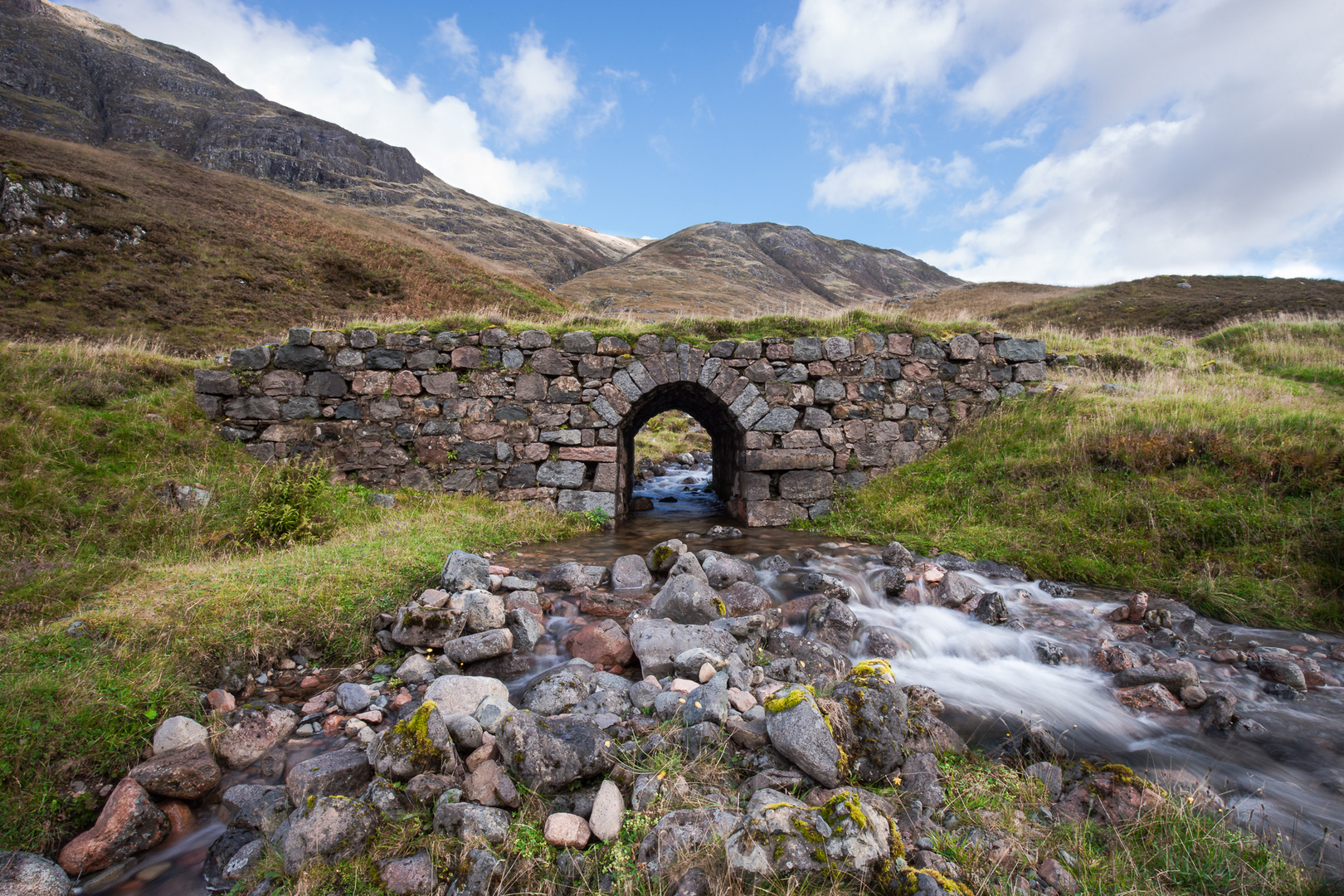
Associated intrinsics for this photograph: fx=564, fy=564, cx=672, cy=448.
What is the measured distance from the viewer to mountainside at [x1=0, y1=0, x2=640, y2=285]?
50.1 m

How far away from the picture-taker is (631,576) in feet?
20.1

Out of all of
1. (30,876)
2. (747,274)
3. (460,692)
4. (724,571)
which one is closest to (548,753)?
(460,692)

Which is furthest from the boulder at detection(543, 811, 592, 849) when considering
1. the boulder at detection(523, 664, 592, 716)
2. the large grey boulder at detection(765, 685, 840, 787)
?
the large grey boulder at detection(765, 685, 840, 787)

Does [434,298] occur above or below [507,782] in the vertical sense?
above

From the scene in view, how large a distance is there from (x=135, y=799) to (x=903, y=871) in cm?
367

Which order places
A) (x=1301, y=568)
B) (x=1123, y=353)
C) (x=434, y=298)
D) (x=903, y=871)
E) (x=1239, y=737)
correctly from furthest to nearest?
(x=434, y=298) < (x=1123, y=353) < (x=1301, y=568) < (x=1239, y=737) < (x=903, y=871)

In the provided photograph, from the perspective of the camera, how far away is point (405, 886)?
7.72 ft

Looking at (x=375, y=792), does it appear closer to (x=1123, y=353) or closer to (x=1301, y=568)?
(x=1301, y=568)

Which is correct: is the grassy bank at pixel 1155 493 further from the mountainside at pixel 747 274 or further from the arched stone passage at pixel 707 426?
the mountainside at pixel 747 274

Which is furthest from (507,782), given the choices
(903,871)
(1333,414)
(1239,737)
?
(1333,414)

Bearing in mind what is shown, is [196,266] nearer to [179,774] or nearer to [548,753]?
[179,774]

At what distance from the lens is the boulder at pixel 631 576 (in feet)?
19.7

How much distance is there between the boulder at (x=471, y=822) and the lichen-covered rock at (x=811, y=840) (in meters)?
1.03

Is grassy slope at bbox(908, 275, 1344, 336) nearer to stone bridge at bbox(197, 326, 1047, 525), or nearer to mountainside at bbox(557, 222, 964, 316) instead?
stone bridge at bbox(197, 326, 1047, 525)
